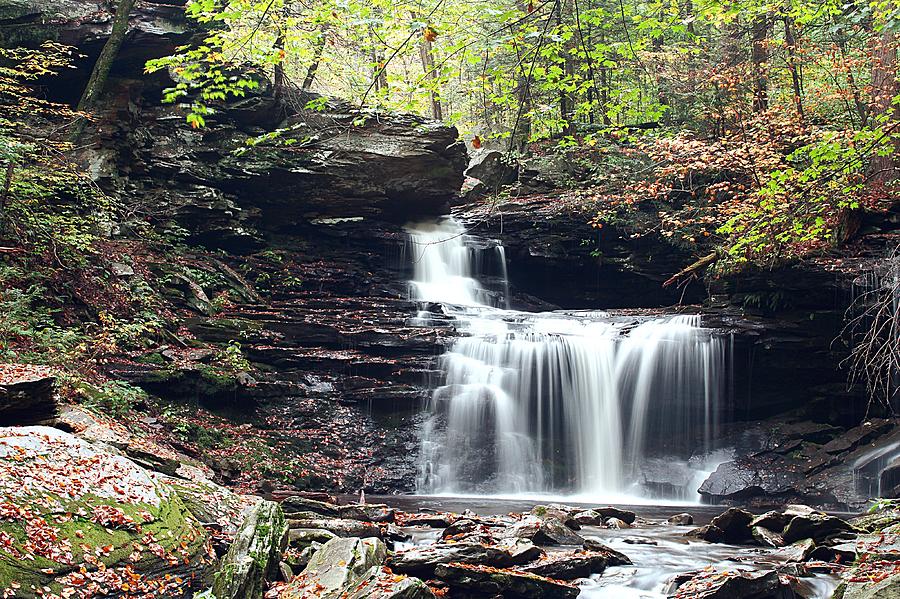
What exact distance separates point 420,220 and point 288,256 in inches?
161

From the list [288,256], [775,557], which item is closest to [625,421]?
[775,557]

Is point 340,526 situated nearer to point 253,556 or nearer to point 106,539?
point 253,556

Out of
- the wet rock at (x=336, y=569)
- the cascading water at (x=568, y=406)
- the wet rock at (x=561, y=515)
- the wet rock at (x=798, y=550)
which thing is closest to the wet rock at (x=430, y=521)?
the wet rock at (x=561, y=515)

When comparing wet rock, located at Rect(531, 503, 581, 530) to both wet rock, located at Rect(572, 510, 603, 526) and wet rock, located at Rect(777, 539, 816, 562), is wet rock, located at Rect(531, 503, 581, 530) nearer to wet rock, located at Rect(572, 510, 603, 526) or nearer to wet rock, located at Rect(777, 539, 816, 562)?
wet rock, located at Rect(572, 510, 603, 526)

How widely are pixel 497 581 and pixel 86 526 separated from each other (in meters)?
3.12

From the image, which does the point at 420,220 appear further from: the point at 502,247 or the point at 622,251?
the point at 622,251

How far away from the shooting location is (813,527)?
718 cm

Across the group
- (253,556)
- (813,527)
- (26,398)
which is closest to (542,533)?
(813,527)

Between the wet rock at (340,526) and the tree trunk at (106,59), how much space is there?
38.1 feet

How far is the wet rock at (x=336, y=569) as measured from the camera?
15.5 ft

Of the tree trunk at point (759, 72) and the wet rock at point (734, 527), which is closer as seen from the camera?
the wet rock at point (734, 527)

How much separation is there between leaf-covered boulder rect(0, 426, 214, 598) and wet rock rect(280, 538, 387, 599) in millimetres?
Answer: 765

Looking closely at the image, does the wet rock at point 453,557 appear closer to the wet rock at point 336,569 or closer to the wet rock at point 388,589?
the wet rock at point 336,569

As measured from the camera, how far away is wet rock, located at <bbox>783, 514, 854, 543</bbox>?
7107 mm
